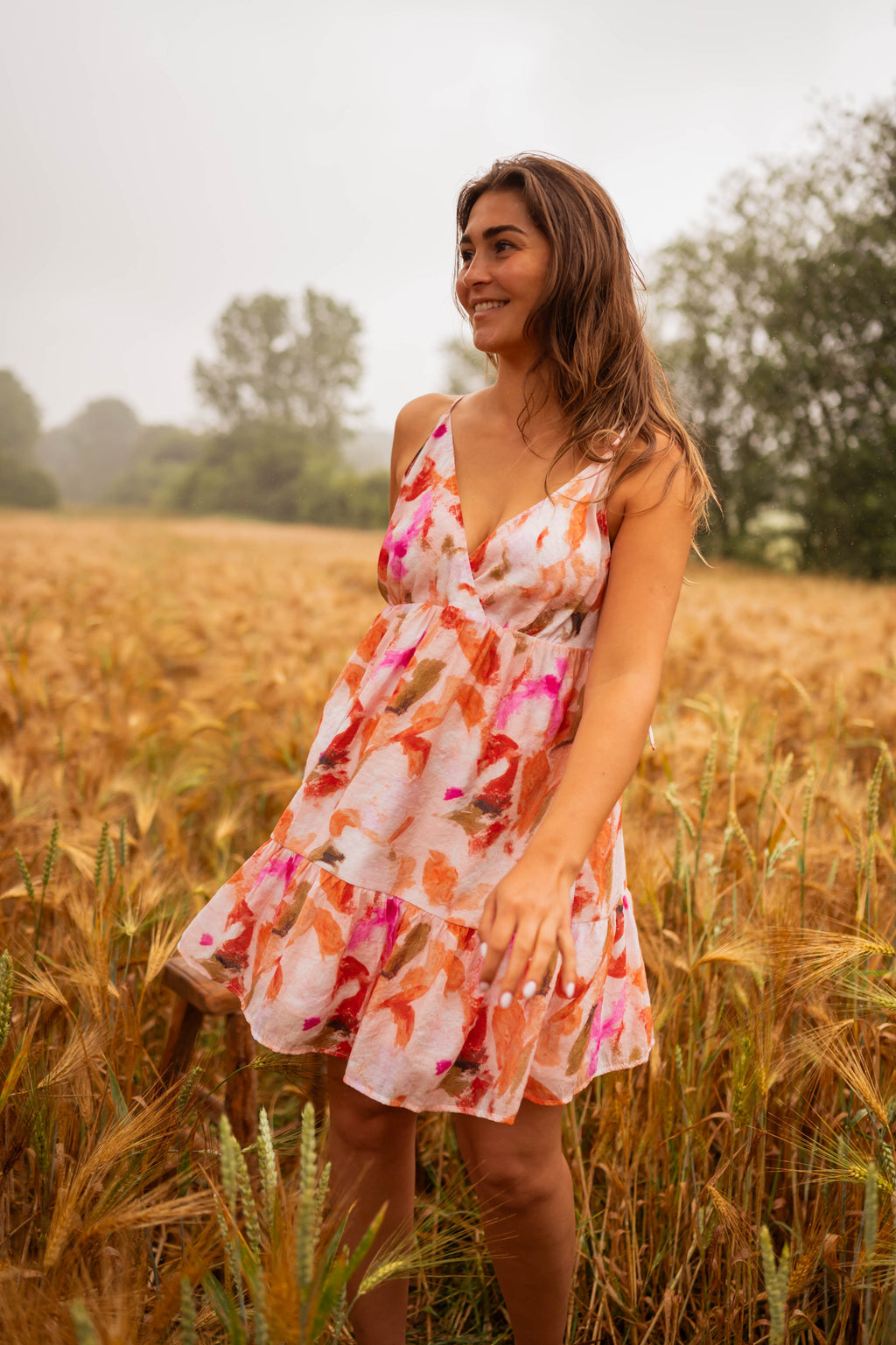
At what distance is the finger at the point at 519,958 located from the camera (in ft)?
2.42

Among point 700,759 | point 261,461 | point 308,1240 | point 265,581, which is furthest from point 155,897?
point 261,461

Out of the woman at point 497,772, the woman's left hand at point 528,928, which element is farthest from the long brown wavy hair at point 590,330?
the woman's left hand at point 528,928

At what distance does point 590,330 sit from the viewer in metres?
1.14

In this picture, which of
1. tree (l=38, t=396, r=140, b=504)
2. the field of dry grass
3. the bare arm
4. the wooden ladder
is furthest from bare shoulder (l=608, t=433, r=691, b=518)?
tree (l=38, t=396, r=140, b=504)

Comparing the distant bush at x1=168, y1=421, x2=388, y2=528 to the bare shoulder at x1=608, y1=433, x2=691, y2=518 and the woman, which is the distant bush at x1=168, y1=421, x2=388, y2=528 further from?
the bare shoulder at x1=608, y1=433, x2=691, y2=518

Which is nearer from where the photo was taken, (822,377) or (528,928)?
(528,928)

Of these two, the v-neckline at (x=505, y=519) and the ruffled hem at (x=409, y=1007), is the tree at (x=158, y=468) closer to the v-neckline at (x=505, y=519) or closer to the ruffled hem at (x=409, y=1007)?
the v-neckline at (x=505, y=519)

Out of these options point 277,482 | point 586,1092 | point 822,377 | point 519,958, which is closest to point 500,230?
point 519,958

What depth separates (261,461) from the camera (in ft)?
79.2

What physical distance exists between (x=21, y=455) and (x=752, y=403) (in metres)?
18.8

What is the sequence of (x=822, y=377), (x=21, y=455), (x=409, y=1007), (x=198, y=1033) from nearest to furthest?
(x=409, y=1007), (x=198, y=1033), (x=822, y=377), (x=21, y=455)

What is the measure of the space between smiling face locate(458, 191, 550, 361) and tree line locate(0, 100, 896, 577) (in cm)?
28

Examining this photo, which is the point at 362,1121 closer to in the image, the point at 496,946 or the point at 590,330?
the point at 496,946

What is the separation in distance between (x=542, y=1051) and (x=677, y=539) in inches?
24.1
